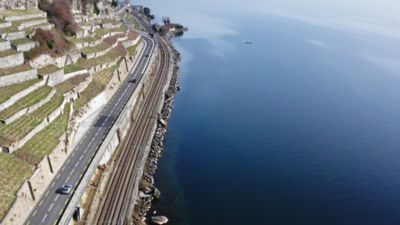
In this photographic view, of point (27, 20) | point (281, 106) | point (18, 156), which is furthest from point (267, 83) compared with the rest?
point (18, 156)

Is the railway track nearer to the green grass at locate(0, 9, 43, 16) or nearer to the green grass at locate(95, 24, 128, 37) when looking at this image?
the green grass at locate(95, 24, 128, 37)

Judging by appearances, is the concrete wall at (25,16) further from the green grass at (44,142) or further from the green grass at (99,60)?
the green grass at (44,142)

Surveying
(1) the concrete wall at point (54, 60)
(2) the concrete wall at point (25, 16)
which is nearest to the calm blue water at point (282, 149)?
(1) the concrete wall at point (54, 60)

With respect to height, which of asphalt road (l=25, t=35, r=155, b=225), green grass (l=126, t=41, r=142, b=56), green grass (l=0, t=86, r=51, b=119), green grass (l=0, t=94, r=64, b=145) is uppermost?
green grass (l=0, t=86, r=51, b=119)

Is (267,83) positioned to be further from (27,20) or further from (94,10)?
(27,20)

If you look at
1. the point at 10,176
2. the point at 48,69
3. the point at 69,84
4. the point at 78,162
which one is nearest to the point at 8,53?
the point at 48,69

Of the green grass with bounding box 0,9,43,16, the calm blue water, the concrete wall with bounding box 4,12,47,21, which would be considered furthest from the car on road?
the green grass with bounding box 0,9,43,16

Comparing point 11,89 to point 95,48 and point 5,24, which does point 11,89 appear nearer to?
point 5,24
